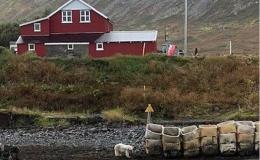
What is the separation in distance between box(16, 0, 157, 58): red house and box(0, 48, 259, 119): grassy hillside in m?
8.22

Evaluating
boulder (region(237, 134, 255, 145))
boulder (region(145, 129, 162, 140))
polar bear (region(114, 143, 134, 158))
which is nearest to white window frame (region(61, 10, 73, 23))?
polar bear (region(114, 143, 134, 158))

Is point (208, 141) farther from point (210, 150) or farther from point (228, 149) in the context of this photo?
point (228, 149)

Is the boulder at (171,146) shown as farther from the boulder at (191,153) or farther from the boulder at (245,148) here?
the boulder at (245,148)

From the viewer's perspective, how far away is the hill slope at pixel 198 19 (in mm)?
94350

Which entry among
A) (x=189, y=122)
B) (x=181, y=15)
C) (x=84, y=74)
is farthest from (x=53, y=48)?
(x=181, y=15)

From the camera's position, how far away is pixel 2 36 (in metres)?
75.6

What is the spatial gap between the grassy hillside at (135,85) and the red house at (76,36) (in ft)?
27.0

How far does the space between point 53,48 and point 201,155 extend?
1350 inches

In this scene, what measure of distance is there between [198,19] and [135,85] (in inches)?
2845

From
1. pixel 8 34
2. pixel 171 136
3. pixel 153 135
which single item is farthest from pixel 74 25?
pixel 171 136

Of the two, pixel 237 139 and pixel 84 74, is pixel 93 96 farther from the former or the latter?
pixel 237 139

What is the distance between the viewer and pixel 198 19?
116 metres

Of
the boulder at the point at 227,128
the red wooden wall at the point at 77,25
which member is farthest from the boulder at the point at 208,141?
the red wooden wall at the point at 77,25

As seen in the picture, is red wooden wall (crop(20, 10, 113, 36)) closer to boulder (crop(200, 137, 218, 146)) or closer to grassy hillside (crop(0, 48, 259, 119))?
grassy hillside (crop(0, 48, 259, 119))
